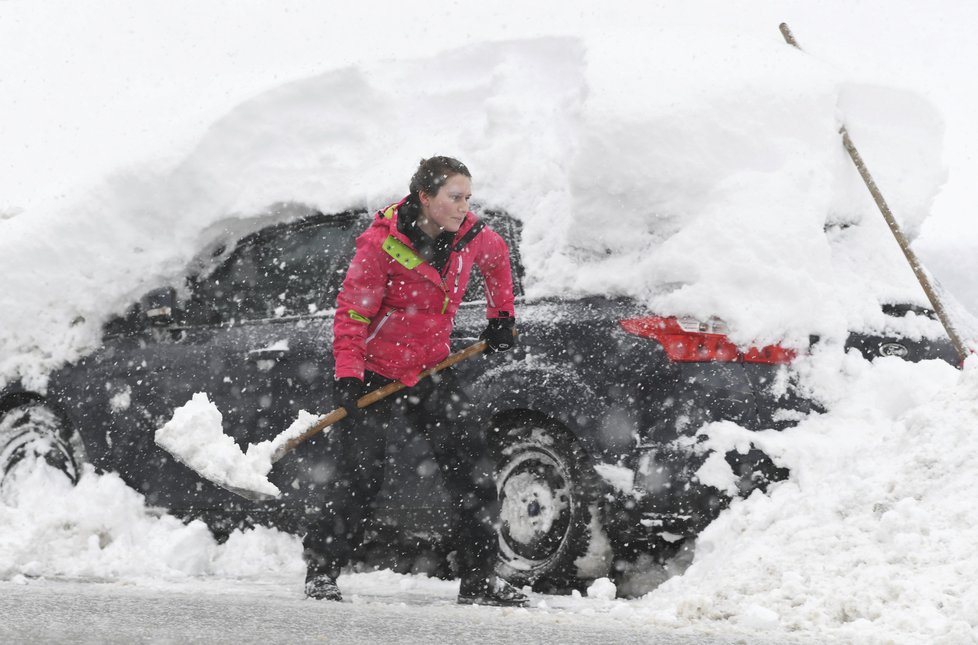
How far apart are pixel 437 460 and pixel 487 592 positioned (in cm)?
55

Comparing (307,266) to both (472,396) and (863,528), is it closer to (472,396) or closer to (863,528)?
(472,396)

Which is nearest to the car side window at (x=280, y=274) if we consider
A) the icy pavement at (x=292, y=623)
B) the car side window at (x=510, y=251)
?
the car side window at (x=510, y=251)

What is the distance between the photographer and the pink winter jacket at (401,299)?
3.48m

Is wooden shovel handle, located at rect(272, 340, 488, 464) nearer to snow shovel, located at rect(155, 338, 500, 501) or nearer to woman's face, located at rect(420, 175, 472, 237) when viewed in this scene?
snow shovel, located at rect(155, 338, 500, 501)

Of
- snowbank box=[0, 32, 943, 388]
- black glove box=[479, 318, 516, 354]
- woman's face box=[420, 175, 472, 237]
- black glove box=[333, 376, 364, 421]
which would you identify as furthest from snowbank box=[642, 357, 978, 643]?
woman's face box=[420, 175, 472, 237]

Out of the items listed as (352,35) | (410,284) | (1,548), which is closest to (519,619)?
(410,284)

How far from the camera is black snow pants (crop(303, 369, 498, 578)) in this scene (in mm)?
3680

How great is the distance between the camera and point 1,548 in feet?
15.1

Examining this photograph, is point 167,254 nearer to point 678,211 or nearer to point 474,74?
point 474,74

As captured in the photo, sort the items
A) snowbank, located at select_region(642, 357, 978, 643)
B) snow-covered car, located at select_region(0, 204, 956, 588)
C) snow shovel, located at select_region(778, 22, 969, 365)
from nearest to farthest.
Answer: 1. snowbank, located at select_region(642, 357, 978, 643)
2. snow-covered car, located at select_region(0, 204, 956, 588)
3. snow shovel, located at select_region(778, 22, 969, 365)

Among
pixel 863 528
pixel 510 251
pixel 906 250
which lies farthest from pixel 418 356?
pixel 906 250

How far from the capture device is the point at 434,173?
11.4 ft

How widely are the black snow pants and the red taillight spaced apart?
83 cm

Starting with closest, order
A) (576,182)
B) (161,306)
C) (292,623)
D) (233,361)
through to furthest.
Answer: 1. (292,623)
2. (576,182)
3. (233,361)
4. (161,306)
